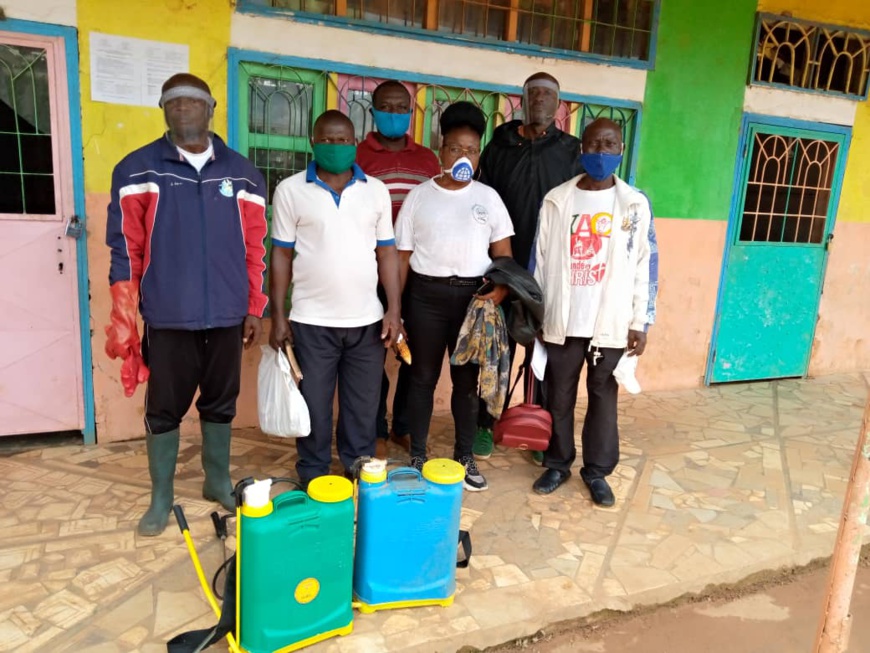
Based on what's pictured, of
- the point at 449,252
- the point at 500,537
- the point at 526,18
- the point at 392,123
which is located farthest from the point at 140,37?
the point at 500,537

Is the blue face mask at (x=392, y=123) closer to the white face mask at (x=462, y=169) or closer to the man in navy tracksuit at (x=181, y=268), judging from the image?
the white face mask at (x=462, y=169)

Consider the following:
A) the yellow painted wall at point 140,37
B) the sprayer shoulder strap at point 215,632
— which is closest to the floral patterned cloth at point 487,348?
the sprayer shoulder strap at point 215,632

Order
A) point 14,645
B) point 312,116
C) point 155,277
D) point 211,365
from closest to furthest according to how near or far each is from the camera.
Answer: point 14,645 → point 155,277 → point 211,365 → point 312,116

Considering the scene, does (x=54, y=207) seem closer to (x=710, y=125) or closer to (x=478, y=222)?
(x=478, y=222)

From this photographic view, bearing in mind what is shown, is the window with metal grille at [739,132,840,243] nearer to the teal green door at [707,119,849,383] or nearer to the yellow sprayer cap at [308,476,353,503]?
the teal green door at [707,119,849,383]

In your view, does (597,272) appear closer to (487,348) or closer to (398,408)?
(487,348)

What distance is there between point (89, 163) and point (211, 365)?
1475 mm

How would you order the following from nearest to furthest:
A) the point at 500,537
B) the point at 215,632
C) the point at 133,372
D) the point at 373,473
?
the point at 215,632
the point at 373,473
the point at 133,372
the point at 500,537

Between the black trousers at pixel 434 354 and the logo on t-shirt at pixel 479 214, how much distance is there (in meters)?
0.31

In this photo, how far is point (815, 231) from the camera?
18.9 ft

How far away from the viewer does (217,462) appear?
3160 mm

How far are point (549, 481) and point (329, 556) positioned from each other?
161cm

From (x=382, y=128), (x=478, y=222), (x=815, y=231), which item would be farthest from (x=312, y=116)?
(x=815, y=231)

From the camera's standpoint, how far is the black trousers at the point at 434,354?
10.8 ft
